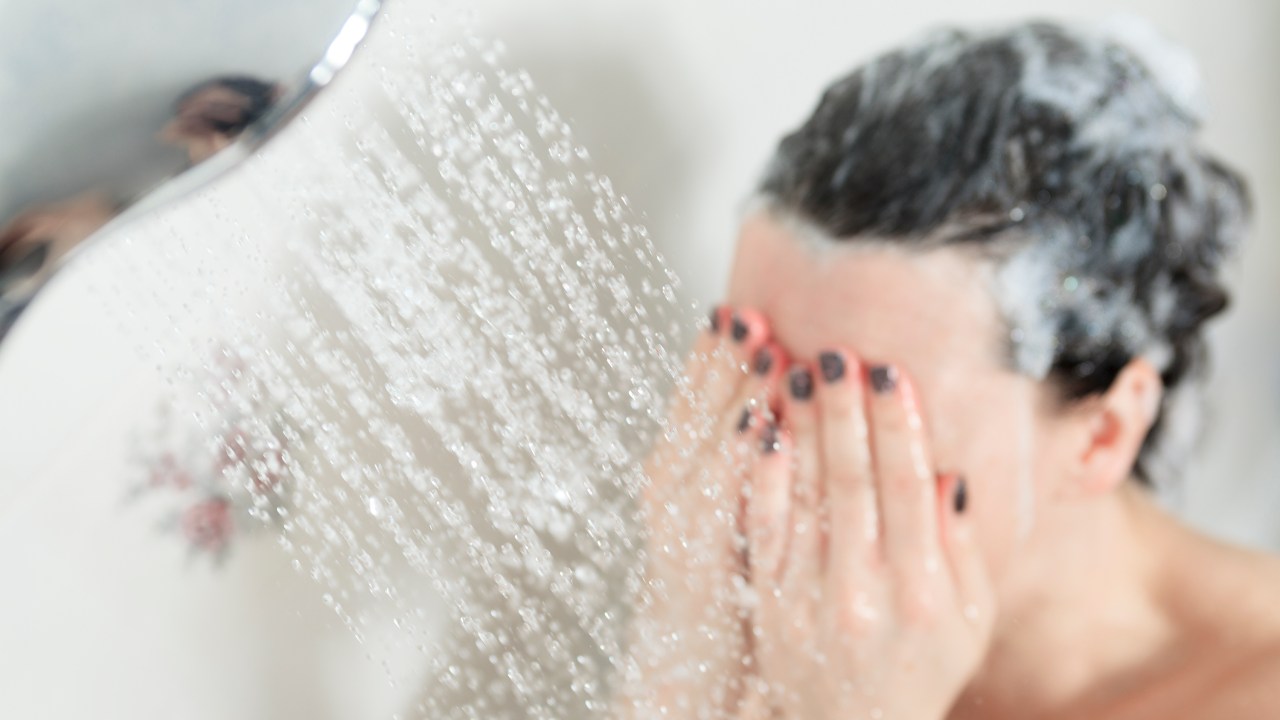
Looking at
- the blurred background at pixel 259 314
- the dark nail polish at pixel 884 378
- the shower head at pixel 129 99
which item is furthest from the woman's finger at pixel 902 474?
the shower head at pixel 129 99

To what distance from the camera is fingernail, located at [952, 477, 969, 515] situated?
2.00 feet

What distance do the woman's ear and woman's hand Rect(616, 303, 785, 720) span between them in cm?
20

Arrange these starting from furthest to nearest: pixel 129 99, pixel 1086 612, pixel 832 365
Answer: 1. pixel 1086 612
2. pixel 832 365
3. pixel 129 99

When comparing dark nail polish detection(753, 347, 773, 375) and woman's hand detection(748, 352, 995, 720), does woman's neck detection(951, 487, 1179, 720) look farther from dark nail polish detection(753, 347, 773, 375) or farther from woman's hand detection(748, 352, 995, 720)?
dark nail polish detection(753, 347, 773, 375)

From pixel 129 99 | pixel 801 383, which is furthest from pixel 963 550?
pixel 129 99

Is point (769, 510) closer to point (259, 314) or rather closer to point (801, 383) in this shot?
point (801, 383)

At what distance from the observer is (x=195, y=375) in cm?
77

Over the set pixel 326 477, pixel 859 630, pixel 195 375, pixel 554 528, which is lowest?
pixel 859 630

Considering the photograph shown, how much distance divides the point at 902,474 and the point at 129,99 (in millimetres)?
451

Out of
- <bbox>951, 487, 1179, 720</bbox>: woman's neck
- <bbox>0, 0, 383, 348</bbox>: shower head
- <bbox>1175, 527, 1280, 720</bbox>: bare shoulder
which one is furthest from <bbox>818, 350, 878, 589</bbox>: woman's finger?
<bbox>0, 0, 383, 348</bbox>: shower head

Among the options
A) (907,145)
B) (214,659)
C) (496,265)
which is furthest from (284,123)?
(214,659)

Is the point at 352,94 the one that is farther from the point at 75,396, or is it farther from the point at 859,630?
the point at 859,630

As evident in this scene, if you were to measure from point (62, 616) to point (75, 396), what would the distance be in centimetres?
16

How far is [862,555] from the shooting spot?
2.03 ft
